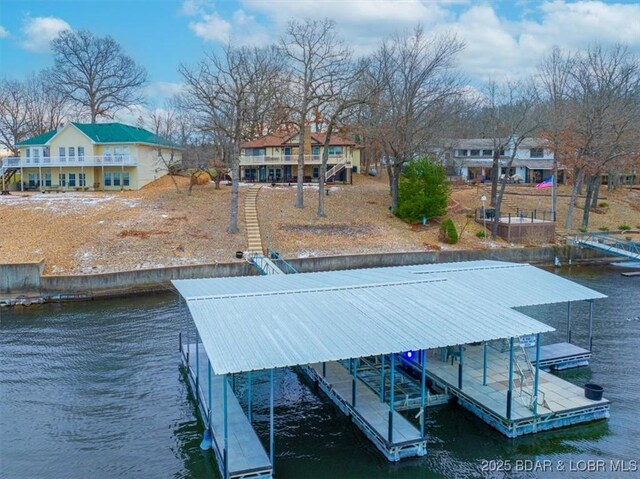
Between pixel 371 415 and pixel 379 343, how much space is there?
2.52 m

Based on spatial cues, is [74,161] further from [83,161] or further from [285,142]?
[285,142]

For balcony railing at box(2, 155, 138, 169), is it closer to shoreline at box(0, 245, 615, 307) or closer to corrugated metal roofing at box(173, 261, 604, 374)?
shoreline at box(0, 245, 615, 307)

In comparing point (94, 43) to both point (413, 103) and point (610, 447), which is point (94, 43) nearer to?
point (413, 103)

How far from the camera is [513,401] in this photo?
1582 cm

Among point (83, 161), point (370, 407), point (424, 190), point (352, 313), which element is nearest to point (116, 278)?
point (352, 313)

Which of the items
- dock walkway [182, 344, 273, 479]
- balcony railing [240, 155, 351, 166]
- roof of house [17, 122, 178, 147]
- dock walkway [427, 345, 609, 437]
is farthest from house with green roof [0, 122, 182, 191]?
dock walkway [427, 345, 609, 437]

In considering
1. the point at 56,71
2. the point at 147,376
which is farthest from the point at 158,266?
the point at 56,71

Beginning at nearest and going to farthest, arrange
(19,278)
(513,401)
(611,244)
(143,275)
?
(513,401)
(19,278)
(143,275)
(611,244)

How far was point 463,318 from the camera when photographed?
15.6 metres

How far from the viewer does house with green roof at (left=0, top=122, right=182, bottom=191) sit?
50.1m

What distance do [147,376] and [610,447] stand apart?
14.2 meters

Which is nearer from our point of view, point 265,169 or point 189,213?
point 189,213

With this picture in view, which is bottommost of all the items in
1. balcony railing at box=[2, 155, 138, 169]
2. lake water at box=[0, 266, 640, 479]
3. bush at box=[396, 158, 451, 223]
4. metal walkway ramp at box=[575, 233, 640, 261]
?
lake water at box=[0, 266, 640, 479]

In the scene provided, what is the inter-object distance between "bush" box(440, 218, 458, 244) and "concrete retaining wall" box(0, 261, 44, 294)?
26486 mm
